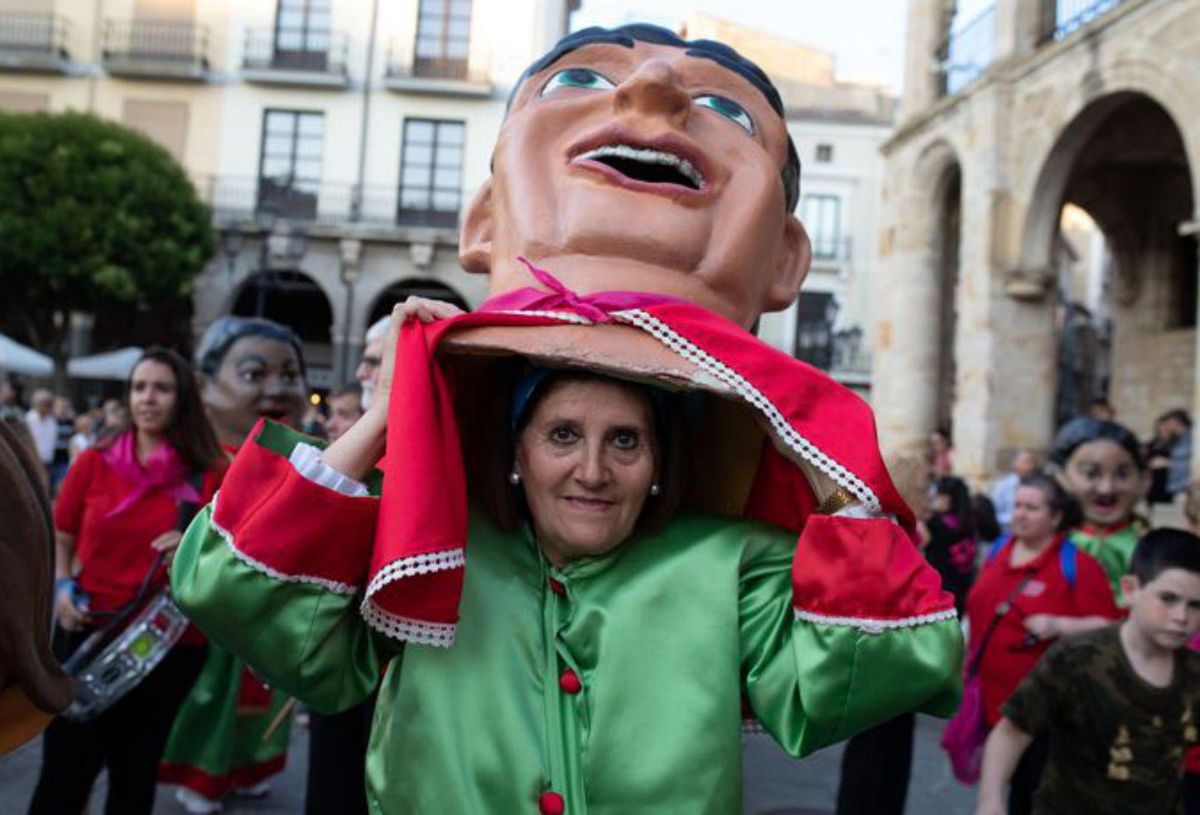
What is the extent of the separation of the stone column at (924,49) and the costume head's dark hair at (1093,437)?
1016 centimetres

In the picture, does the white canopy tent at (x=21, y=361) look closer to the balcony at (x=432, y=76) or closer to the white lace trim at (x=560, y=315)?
the balcony at (x=432, y=76)

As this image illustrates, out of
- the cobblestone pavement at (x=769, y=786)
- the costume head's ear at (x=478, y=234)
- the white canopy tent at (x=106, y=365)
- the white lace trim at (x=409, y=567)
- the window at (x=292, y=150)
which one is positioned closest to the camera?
the white lace trim at (x=409, y=567)

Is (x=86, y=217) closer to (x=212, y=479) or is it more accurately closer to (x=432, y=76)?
(x=432, y=76)

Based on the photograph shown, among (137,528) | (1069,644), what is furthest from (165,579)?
(1069,644)

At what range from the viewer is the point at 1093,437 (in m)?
4.50

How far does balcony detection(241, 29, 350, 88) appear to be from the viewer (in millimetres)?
23328

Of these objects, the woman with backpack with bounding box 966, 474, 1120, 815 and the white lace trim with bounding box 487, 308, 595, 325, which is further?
the woman with backpack with bounding box 966, 474, 1120, 815

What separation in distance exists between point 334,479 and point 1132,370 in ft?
49.4

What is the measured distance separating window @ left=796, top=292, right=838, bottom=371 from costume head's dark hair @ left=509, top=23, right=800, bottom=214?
28.1 metres

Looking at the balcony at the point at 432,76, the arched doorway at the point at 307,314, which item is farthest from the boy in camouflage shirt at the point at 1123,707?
the arched doorway at the point at 307,314

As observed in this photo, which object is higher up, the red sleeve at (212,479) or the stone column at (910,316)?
the stone column at (910,316)

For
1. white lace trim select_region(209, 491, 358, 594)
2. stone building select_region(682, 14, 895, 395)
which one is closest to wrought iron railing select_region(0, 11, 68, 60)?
stone building select_region(682, 14, 895, 395)

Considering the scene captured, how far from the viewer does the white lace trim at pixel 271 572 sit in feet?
5.89

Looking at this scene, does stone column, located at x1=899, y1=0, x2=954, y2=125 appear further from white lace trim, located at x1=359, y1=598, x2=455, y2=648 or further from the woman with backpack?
white lace trim, located at x1=359, y1=598, x2=455, y2=648
